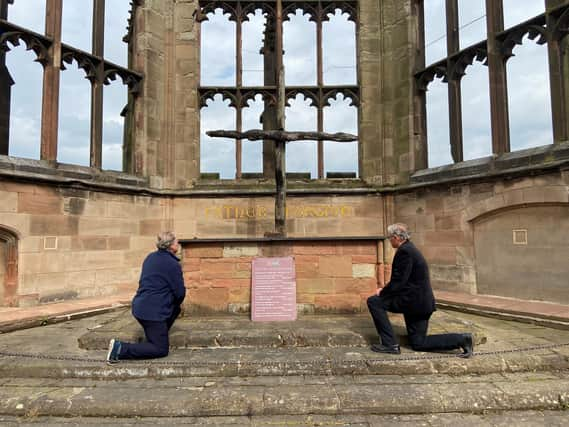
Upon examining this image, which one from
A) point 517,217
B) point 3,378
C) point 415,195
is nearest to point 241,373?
point 3,378

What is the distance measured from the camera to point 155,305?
4.09 metres

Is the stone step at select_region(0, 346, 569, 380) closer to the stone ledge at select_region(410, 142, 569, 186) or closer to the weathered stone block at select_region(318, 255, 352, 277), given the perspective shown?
the weathered stone block at select_region(318, 255, 352, 277)

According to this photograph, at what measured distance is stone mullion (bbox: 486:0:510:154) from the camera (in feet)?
26.1

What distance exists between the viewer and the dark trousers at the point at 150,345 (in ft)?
13.3

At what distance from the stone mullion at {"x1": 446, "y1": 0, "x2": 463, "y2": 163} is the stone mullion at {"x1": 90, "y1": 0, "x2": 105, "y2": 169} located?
7.31 metres

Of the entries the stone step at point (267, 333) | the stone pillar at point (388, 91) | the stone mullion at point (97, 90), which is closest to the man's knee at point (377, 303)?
the stone step at point (267, 333)

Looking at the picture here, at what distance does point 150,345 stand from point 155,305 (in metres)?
0.40

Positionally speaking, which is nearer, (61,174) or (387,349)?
(387,349)

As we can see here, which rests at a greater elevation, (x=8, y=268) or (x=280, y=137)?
(x=280, y=137)

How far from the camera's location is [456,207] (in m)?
8.40

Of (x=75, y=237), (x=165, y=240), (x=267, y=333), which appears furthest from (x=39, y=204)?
(x=267, y=333)

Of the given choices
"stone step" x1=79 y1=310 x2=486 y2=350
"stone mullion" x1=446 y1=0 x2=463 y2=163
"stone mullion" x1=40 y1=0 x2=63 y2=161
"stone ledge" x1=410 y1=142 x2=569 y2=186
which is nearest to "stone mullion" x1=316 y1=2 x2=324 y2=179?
"stone ledge" x1=410 y1=142 x2=569 y2=186

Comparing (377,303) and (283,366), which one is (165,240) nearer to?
(283,366)

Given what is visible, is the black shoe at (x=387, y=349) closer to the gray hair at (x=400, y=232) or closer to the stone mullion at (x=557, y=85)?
the gray hair at (x=400, y=232)
